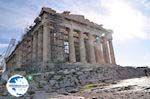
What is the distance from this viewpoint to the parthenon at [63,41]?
127ft

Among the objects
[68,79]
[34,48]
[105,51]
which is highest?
[34,48]

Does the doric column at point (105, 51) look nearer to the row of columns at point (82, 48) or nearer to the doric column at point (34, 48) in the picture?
the row of columns at point (82, 48)

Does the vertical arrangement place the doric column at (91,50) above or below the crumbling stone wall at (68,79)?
above

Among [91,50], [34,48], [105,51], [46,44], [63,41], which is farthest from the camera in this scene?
[105,51]

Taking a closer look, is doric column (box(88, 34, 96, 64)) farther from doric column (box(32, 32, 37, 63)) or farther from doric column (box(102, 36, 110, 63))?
doric column (box(32, 32, 37, 63))

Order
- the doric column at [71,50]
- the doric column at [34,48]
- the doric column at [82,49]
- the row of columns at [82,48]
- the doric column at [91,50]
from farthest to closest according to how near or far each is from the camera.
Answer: the doric column at [91,50] < the doric column at [82,49] < the doric column at [34,48] < the doric column at [71,50] < the row of columns at [82,48]

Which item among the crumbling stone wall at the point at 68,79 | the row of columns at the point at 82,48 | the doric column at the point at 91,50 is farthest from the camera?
the doric column at the point at 91,50

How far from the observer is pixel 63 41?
42.2 metres

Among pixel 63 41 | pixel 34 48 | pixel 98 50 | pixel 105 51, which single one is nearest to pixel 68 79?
pixel 63 41

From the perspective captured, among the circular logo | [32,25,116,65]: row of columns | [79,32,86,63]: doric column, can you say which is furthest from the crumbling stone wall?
[79,32,86,63]: doric column

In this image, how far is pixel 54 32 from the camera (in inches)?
1591

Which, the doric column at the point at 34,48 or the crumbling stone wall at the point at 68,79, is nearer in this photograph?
the crumbling stone wall at the point at 68,79

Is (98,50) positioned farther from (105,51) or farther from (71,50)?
(71,50)

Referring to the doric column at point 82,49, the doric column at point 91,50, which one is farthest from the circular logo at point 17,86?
the doric column at point 91,50
